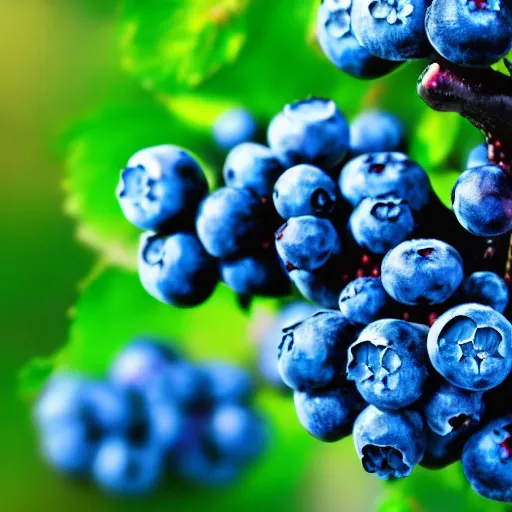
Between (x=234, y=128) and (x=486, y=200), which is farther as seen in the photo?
(x=234, y=128)

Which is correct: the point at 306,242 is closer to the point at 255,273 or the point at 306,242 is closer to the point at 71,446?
the point at 255,273

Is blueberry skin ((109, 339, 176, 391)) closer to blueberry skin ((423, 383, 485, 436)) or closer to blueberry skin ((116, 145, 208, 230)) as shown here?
blueberry skin ((116, 145, 208, 230))

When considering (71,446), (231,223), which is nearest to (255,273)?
(231,223)

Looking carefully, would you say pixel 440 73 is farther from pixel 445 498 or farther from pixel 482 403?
pixel 445 498

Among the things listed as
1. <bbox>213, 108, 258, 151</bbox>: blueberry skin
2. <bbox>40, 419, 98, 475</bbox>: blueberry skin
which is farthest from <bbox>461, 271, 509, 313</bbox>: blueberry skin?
<bbox>40, 419, 98, 475</bbox>: blueberry skin

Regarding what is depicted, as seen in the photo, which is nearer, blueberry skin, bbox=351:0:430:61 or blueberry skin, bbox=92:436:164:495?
blueberry skin, bbox=351:0:430:61

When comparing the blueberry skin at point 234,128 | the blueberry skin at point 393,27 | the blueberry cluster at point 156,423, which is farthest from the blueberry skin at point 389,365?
the blueberry cluster at point 156,423
